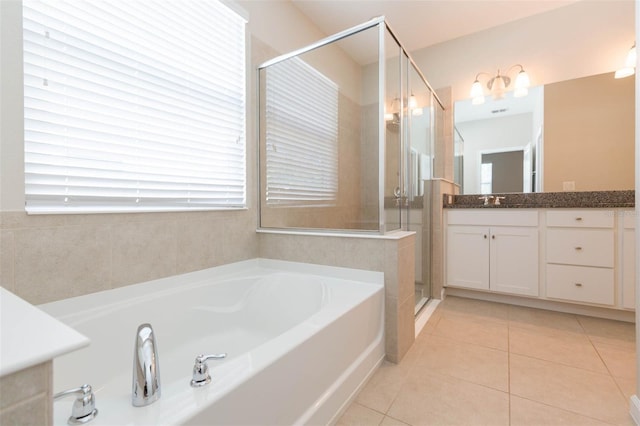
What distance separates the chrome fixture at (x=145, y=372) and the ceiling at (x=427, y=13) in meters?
2.80

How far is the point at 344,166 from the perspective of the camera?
2.39 meters

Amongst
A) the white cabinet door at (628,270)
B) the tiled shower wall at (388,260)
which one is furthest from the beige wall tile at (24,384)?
the white cabinet door at (628,270)

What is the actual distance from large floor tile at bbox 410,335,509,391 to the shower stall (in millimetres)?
606

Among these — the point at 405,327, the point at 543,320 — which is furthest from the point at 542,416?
the point at 543,320

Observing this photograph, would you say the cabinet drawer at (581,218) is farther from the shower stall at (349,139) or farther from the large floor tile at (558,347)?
the shower stall at (349,139)

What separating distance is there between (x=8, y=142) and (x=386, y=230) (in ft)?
5.64

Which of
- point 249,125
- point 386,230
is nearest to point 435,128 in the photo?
point 386,230

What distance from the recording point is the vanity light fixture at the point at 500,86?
2684 mm

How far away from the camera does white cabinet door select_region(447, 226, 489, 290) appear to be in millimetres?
2566

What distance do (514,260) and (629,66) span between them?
5.96ft

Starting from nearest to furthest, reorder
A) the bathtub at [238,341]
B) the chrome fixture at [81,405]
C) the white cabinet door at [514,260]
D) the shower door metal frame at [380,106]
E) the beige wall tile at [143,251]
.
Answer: the chrome fixture at [81,405], the bathtub at [238,341], the beige wall tile at [143,251], the shower door metal frame at [380,106], the white cabinet door at [514,260]

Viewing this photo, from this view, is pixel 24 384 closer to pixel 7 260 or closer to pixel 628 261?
pixel 7 260

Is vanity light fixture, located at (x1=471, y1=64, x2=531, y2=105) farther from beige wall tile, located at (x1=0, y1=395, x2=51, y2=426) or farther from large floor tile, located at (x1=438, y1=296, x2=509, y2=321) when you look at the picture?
beige wall tile, located at (x1=0, y1=395, x2=51, y2=426)

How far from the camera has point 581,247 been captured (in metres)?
2.19
